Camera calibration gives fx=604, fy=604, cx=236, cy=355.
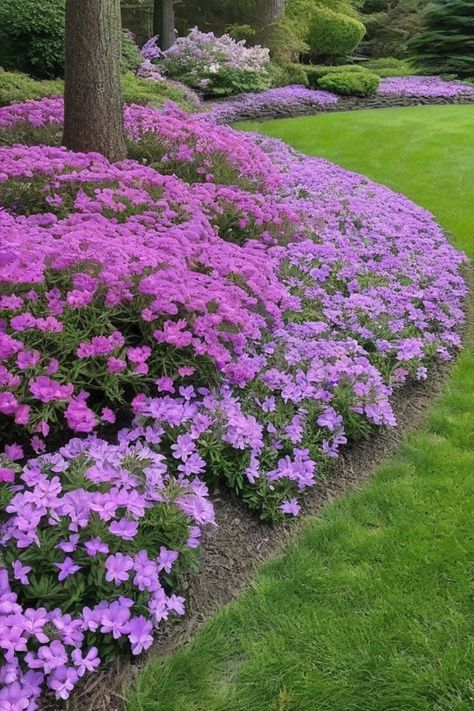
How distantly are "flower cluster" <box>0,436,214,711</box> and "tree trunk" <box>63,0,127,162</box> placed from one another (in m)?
3.83

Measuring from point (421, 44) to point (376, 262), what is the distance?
58.1 ft

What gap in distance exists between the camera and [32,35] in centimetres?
1012

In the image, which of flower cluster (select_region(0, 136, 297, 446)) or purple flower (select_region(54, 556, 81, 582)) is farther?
flower cluster (select_region(0, 136, 297, 446))

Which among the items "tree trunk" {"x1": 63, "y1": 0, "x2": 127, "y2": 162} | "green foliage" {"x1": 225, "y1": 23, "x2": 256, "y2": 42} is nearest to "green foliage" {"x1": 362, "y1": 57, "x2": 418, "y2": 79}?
"green foliage" {"x1": 225, "y1": 23, "x2": 256, "y2": 42}

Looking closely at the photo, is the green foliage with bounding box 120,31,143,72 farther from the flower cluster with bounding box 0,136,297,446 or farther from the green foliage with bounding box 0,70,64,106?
the flower cluster with bounding box 0,136,297,446

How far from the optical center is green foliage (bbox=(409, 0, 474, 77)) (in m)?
18.1

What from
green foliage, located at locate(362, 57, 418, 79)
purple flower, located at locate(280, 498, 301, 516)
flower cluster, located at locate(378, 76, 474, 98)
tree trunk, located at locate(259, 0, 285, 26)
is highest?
tree trunk, located at locate(259, 0, 285, 26)

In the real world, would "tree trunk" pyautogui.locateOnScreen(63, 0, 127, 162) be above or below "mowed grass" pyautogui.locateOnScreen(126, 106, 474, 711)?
above

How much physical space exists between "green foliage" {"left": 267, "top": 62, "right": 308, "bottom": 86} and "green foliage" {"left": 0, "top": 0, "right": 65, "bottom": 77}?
591 cm

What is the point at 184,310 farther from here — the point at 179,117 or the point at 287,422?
the point at 179,117

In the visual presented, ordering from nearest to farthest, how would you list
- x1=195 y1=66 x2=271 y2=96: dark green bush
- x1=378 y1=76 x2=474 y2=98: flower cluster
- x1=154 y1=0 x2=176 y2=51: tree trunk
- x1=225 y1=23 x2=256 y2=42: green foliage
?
1. x1=195 y1=66 x2=271 y2=96: dark green bush
2. x1=378 y1=76 x2=474 y2=98: flower cluster
3. x1=154 y1=0 x2=176 y2=51: tree trunk
4. x1=225 y1=23 x2=256 y2=42: green foliage

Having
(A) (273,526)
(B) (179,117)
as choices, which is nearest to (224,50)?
(B) (179,117)

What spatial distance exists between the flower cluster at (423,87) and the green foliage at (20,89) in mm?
9296

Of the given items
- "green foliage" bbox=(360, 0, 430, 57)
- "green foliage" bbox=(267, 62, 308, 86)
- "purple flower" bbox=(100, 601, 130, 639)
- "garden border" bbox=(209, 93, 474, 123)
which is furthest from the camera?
"green foliage" bbox=(360, 0, 430, 57)
